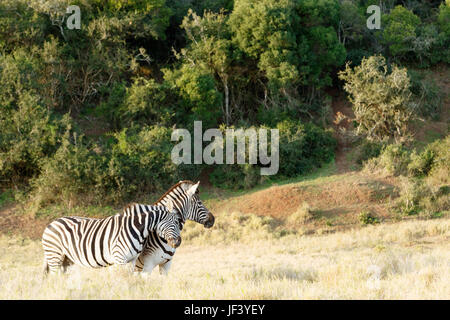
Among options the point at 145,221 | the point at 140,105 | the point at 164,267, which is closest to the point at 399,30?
the point at 140,105

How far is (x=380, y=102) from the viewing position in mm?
24828

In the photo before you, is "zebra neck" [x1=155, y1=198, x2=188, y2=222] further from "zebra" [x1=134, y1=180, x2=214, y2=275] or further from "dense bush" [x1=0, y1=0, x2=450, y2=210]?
"dense bush" [x1=0, y1=0, x2=450, y2=210]

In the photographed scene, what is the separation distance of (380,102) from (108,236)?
17.8m

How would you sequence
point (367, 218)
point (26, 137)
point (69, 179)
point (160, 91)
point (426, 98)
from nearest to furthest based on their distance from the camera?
point (367, 218) < point (69, 179) < point (26, 137) < point (160, 91) < point (426, 98)

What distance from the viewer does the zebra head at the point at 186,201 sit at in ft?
33.4

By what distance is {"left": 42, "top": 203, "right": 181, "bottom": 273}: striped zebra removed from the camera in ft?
30.5

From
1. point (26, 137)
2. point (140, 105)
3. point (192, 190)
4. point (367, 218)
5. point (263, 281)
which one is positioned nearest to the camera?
point (263, 281)

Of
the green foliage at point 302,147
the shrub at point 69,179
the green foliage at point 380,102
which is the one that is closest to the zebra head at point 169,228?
the shrub at point 69,179

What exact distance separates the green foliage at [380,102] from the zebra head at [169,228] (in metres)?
16.7

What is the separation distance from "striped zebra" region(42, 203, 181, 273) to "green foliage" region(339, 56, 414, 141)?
1668 cm

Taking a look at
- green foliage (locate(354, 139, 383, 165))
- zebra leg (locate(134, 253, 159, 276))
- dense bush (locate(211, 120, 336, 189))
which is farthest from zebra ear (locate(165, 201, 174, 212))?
green foliage (locate(354, 139, 383, 165))

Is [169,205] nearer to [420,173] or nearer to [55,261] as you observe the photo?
[55,261]

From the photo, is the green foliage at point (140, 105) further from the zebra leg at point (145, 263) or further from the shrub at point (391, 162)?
the zebra leg at point (145, 263)

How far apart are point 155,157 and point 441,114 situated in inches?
571
